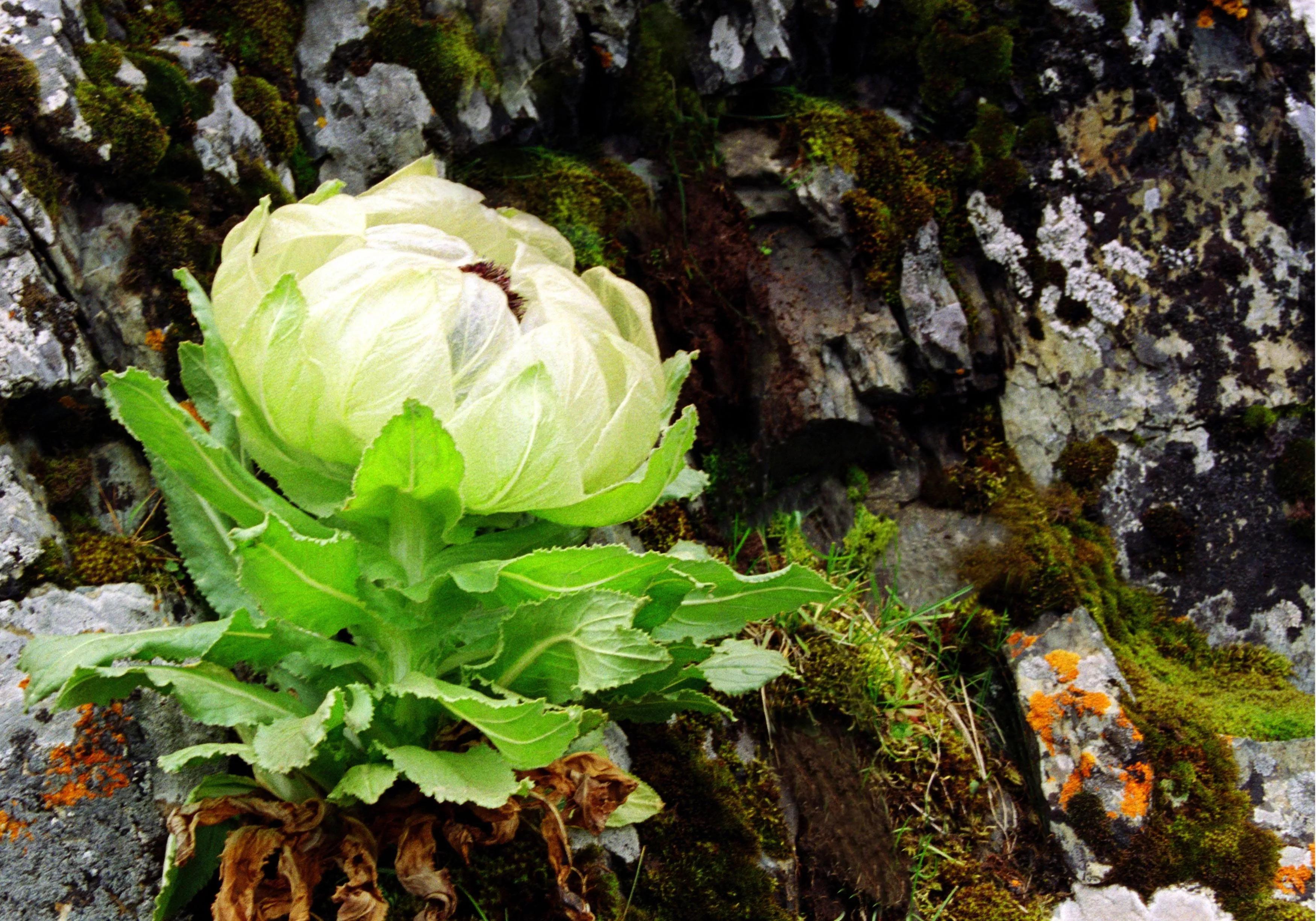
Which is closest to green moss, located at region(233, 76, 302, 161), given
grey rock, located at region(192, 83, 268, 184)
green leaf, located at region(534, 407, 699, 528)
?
grey rock, located at region(192, 83, 268, 184)

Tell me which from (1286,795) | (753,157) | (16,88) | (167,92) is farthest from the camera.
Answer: (753,157)

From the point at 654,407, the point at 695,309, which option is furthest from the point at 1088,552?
the point at 654,407

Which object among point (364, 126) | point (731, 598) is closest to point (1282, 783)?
point (731, 598)

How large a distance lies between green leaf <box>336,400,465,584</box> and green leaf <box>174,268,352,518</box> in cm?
6

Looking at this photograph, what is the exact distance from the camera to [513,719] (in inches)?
66.7

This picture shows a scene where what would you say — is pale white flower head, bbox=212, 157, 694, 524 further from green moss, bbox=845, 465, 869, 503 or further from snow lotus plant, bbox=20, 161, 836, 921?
green moss, bbox=845, 465, 869, 503

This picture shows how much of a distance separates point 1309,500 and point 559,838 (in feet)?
8.46

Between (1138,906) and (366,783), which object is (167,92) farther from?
(1138,906)

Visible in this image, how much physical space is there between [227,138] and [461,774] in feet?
5.61

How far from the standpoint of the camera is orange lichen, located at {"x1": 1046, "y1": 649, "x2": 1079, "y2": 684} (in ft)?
9.31

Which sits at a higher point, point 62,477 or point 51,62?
point 51,62

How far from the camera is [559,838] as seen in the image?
2.01 metres

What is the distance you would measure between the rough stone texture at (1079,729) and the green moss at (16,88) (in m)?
2.84

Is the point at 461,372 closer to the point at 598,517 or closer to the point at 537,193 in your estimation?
the point at 598,517
